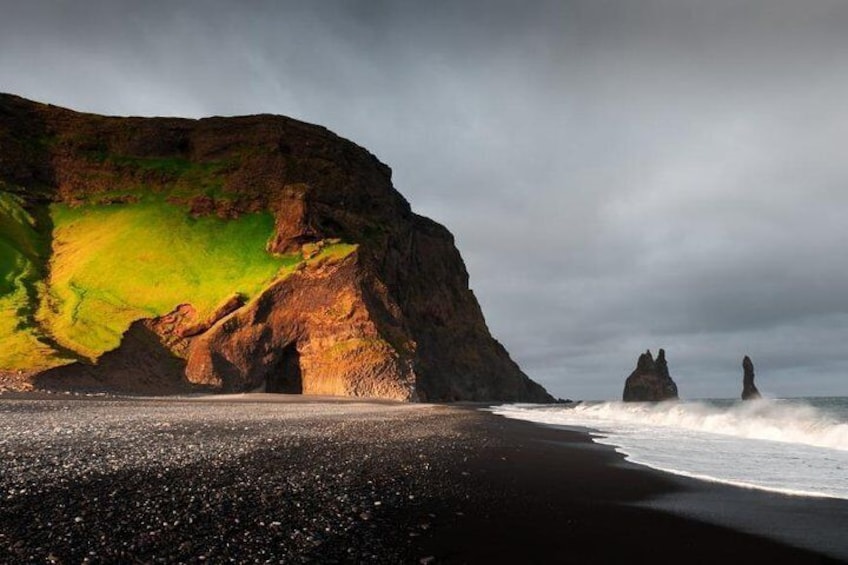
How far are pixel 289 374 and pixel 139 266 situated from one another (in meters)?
21.0

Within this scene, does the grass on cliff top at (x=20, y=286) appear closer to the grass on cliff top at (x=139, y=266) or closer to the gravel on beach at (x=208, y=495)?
the grass on cliff top at (x=139, y=266)

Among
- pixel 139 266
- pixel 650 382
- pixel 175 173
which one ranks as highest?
pixel 175 173

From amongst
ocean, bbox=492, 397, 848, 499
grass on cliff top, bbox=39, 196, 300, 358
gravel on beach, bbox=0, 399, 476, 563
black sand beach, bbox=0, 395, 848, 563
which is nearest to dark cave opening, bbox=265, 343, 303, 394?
grass on cliff top, bbox=39, 196, 300, 358

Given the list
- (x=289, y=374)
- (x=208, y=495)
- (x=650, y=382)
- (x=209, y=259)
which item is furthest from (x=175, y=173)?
(x=650, y=382)

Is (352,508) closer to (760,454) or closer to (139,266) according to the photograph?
(760,454)

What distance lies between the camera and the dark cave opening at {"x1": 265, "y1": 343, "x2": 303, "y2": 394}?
200 ft

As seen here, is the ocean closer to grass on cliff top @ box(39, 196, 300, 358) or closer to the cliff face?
the cliff face

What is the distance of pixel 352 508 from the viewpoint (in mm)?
8555

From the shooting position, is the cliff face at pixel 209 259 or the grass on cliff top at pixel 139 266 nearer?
the grass on cliff top at pixel 139 266

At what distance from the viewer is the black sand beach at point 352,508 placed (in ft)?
21.6

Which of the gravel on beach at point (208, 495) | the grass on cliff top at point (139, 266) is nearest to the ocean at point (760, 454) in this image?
the gravel on beach at point (208, 495)

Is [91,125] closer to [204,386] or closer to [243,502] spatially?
[204,386]

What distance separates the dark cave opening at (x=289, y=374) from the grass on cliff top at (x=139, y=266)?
26.2 ft

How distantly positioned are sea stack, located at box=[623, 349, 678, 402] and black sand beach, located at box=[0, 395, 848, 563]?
165263 mm
